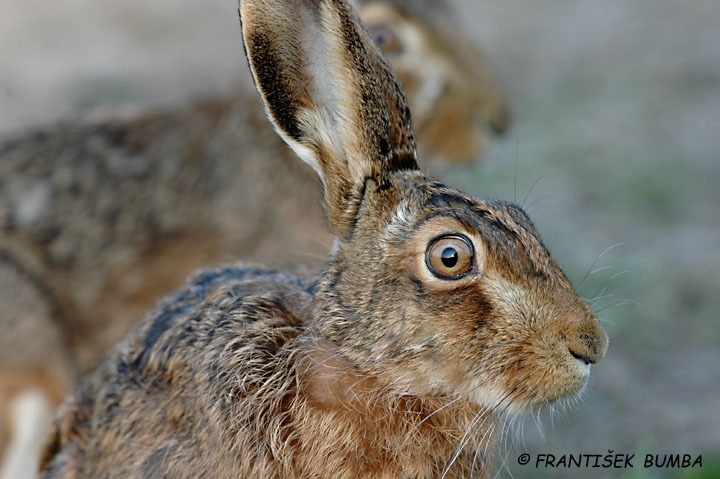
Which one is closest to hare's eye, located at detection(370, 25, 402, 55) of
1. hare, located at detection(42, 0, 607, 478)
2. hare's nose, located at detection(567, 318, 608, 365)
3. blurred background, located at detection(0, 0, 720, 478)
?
blurred background, located at detection(0, 0, 720, 478)

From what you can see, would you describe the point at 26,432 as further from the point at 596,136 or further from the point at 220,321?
the point at 596,136

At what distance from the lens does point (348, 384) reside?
113 inches

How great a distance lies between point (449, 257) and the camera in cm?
268

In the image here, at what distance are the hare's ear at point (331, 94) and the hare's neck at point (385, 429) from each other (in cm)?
44

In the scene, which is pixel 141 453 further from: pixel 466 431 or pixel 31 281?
pixel 31 281

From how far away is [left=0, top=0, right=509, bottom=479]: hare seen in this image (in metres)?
5.06

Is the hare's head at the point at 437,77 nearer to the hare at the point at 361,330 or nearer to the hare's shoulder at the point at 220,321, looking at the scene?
the hare's shoulder at the point at 220,321

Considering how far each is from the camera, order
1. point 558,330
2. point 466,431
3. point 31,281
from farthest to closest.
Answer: point 31,281, point 466,431, point 558,330

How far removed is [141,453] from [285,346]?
0.57 m

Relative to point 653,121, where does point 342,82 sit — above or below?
below

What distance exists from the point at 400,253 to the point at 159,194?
308cm

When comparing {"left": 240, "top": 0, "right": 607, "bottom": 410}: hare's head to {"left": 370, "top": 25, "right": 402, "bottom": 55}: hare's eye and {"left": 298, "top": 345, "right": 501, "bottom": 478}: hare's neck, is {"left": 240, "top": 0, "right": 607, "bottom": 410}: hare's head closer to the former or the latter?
{"left": 298, "top": 345, "right": 501, "bottom": 478}: hare's neck

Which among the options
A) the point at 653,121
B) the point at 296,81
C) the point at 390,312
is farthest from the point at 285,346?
the point at 653,121

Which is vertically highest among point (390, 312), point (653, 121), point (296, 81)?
point (653, 121)
